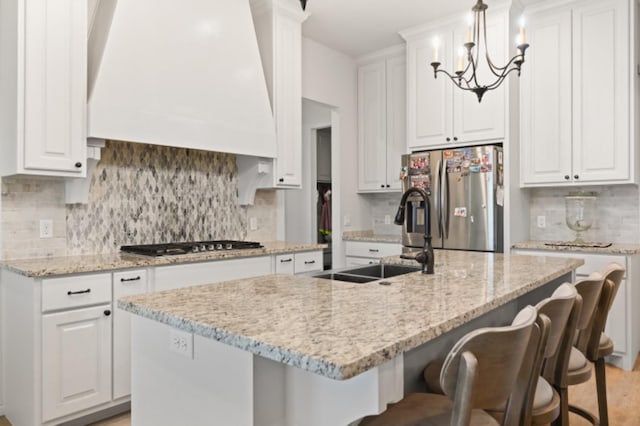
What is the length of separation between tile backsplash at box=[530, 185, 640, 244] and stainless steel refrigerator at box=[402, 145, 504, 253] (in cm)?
69

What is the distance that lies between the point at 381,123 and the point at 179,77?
2575 millimetres

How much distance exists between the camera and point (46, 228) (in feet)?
9.27

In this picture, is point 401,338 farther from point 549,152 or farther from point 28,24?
point 549,152

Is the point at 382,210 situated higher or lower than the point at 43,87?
lower

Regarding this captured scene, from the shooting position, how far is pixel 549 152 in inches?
154

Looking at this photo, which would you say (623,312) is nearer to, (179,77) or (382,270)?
(382,270)

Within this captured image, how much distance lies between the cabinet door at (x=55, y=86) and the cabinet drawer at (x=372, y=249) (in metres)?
2.91

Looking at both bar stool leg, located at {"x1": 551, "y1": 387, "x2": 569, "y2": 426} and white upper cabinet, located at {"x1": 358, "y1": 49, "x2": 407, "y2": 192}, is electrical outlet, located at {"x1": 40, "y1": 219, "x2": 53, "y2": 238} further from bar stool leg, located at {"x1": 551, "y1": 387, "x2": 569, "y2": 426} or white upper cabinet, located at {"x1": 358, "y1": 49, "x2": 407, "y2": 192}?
white upper cabinet, located at {"x1": 358, "y1": 49, "x2": 407, "y2": 192}

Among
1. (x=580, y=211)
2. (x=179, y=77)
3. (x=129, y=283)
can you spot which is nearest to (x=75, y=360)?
(x=129, y=283)

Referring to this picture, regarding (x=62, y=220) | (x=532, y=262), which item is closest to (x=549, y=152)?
(x=532, y=262)

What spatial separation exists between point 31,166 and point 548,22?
13.3 feet

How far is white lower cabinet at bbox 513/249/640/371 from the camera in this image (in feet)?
11.0

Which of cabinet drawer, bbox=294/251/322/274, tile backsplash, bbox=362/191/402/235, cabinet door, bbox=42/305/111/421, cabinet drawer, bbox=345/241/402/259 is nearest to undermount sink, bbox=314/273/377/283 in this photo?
cabinet door, bbox=42/305/111/421

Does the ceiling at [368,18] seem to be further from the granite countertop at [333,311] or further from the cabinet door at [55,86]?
the granite countertop at [333,311]
